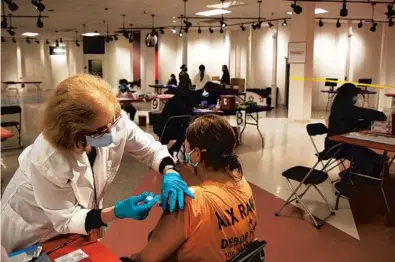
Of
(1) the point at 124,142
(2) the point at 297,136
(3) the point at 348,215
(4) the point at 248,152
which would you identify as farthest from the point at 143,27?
(1) the point at 124,142

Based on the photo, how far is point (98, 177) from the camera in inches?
65.2

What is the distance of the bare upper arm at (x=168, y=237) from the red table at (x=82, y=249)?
141 mm

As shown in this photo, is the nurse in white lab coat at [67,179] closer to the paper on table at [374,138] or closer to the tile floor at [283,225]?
the tile floor at [283,225]

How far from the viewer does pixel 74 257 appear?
145 centimetres

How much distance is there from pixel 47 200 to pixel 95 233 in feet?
0.86

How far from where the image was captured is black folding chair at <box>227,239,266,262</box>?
145 cm

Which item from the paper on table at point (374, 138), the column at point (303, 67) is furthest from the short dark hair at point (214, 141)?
the column at point (303, 67)

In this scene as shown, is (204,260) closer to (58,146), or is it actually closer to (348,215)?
(58,146)

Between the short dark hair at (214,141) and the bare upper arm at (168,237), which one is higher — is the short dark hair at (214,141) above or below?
above

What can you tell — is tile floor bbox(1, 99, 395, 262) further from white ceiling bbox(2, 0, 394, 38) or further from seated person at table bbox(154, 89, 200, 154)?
white ceiling bbox(2, 0, 394, 38)

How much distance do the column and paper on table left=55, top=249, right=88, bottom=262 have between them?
916 centimetres

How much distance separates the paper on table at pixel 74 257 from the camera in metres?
1.44

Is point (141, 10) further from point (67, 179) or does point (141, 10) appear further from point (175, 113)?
point (67, 179)

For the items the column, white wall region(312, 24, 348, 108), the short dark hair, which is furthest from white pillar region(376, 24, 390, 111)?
the short dark hair
